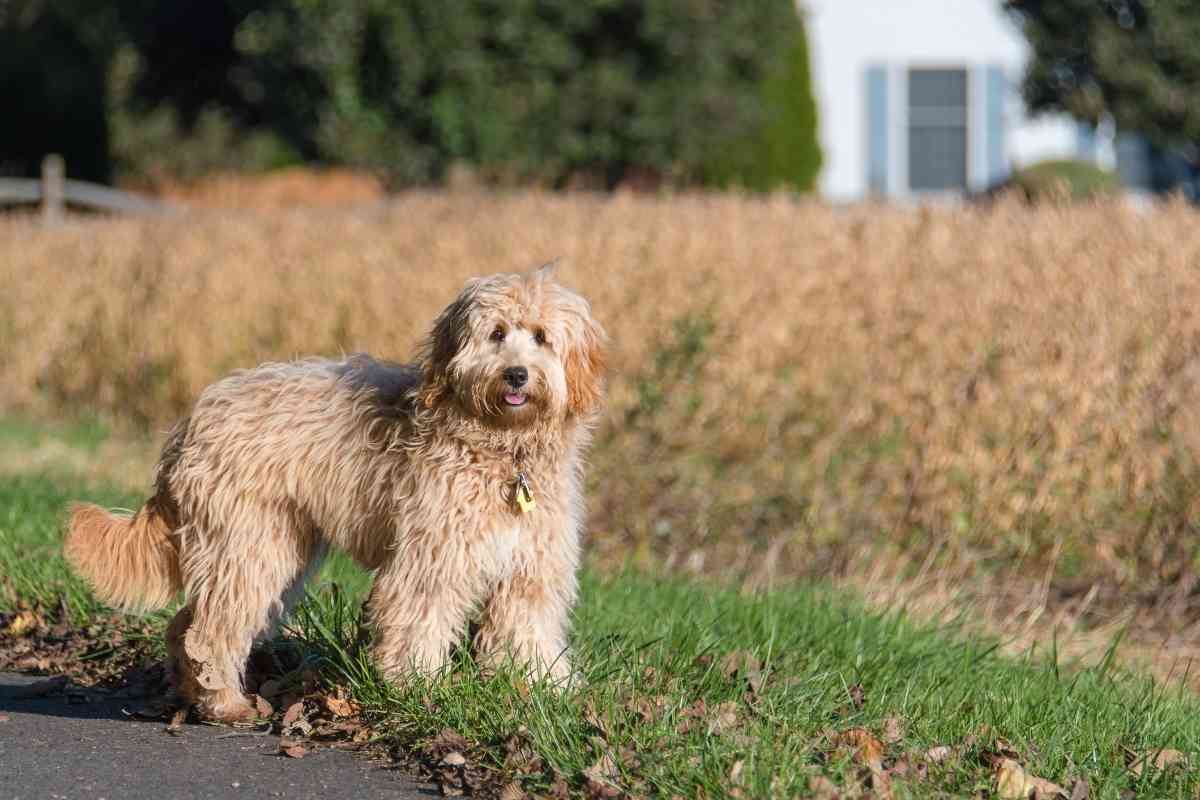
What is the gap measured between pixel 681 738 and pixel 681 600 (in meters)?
2.35

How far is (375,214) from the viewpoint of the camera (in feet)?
48.0

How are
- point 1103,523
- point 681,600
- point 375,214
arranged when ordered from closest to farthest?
point 681,600 → point 1103,523 → point 375,214

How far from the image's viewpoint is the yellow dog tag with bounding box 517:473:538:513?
585 cm

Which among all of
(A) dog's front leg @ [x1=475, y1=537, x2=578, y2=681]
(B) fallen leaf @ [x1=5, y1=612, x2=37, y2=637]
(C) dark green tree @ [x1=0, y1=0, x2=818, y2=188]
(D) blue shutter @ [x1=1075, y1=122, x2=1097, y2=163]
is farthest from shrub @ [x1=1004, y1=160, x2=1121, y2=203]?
(A) dog's front leg @ [x1=475, y1=537, x2=578, y2=681]

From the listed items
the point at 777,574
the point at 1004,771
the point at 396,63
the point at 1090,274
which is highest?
the point at 396,63

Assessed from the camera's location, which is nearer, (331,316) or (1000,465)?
(1000,465)

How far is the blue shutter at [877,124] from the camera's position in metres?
26.3

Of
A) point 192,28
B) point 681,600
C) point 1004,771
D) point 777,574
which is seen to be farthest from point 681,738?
point 192,28

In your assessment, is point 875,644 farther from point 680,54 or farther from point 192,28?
point 192,28

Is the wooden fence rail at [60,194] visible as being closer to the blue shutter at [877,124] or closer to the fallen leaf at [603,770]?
the blue shutter at [877,124]

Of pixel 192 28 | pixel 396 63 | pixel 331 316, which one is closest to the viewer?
pixel 331 316

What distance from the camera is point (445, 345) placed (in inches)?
232

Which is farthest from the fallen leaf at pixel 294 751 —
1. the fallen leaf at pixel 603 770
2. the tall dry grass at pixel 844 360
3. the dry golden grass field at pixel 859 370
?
the tall dry grass at pixel 844 360

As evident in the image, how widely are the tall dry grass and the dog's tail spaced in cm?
390
